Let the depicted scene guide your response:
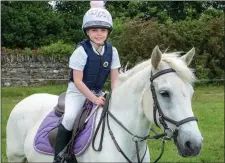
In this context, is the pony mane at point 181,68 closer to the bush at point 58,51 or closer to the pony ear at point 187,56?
the pony ear at point 187,56

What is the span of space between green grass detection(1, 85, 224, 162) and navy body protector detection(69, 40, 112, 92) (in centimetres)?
348

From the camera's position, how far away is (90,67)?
13.2ft

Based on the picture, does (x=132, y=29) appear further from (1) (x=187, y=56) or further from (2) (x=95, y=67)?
(1) (x=187, y=56)

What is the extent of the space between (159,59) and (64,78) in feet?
55.7

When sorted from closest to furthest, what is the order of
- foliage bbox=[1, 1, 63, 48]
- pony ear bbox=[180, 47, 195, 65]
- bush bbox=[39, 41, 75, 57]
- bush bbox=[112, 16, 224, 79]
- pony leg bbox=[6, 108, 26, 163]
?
1. pony ear bbox=[180, 47, 195, 65]
2. pony leg bbox=[6, 108, 26, 163]
3. bush bbox=[112, 16, 224, 79]
4. bush bbox=[39, 41, 75, 57]
5. foliage bbox=[1, 1, 63, 48]

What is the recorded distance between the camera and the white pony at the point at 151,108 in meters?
3.19

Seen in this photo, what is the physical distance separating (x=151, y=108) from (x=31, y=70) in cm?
1697

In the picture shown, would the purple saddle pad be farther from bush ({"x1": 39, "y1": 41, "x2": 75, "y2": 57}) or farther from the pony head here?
bush ({"x1": 39, "y1": 41, "x2": 75, "y2": 57})

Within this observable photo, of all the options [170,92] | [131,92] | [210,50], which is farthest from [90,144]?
[210,50]

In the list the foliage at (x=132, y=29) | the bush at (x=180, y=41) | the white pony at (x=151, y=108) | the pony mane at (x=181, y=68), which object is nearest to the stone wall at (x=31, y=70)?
the foliage at (x=132, y=29)

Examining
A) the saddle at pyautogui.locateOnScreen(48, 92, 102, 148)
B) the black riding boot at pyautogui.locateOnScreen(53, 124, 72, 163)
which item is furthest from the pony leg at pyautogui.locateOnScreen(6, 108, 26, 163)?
the black riding boot at pyautogui.locateOnScreen(53, 124, 72, 163)

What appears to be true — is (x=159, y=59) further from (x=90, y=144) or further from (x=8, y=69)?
(x=8, y=69)

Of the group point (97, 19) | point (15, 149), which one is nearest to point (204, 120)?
point (15, 149)

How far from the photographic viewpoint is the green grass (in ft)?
24.9
